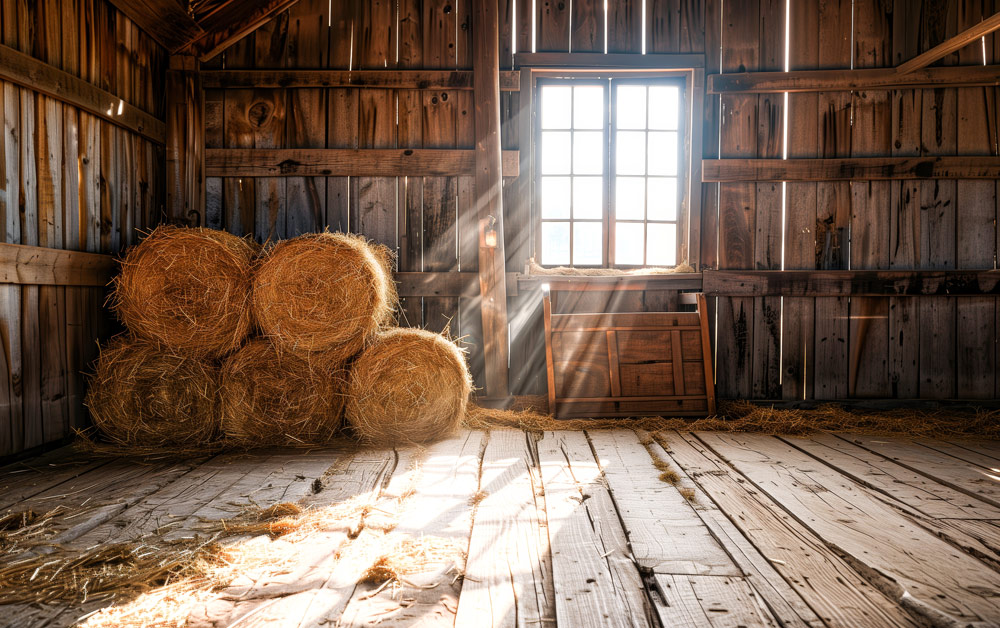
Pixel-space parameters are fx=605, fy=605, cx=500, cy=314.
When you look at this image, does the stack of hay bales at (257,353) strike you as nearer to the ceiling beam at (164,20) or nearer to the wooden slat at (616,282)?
the wooden slat at (616,282)

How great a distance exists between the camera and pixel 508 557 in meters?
1.87

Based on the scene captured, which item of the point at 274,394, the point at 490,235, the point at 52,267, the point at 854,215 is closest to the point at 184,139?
the point at 52,267

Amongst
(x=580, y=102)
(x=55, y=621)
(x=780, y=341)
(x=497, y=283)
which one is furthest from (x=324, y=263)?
(x=780, y=341)

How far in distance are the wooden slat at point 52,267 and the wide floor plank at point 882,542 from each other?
3.69 meters

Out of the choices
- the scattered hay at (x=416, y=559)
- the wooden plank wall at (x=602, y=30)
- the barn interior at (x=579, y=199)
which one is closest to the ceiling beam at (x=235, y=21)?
the barn interior at (x=579, y=199)

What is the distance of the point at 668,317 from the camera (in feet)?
14.2

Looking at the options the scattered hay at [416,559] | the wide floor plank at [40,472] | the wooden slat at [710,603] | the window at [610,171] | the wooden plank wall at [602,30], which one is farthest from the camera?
the window at [610,171]

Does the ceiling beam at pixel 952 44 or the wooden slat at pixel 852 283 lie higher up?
the ceiling beam at pixel 952 44

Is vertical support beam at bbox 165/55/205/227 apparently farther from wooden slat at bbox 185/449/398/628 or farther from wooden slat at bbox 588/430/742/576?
wooden slat at bbox 588/430/742/576

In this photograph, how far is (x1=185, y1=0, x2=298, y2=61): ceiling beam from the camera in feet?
13.9

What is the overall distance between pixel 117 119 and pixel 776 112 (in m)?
4.60

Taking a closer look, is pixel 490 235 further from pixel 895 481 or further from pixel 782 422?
pixel 895 481

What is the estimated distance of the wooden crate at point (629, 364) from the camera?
4.21 m

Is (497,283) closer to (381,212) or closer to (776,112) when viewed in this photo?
(381,212)
